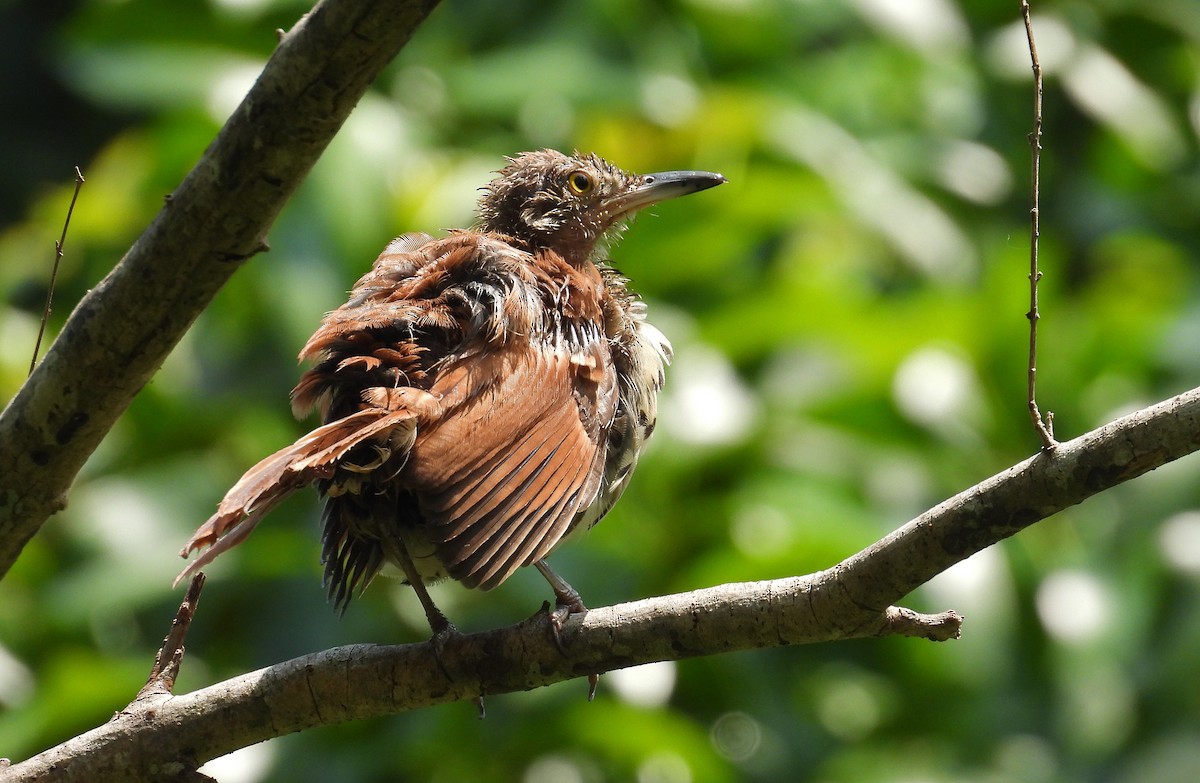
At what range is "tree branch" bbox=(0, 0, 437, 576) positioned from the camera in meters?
2.35

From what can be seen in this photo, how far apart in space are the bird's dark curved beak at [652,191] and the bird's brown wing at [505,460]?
1122 mm

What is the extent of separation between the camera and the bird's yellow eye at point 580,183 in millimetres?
4500

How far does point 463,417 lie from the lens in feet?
10.3

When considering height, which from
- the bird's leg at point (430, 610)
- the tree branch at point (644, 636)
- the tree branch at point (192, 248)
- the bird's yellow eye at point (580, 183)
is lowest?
the tree branch at point (644, 636)

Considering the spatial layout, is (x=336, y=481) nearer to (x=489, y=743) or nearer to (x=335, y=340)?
(x=335, y=340)

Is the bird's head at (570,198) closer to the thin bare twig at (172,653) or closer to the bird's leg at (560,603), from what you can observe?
the bird's leg at (560,603)

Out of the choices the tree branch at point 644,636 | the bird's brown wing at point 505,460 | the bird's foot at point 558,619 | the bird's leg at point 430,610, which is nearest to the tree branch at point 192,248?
the tree branch at point 644,636

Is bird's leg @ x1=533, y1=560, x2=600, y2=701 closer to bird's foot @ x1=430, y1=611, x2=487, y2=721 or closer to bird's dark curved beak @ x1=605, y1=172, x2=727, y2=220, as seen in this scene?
bird's foot @ x1=430, y1=611, x2=487, y2=721

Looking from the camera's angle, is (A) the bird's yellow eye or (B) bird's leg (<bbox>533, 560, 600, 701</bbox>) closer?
(B) bird's leg (<bbox>533, 560, 600, 701</bbox>)

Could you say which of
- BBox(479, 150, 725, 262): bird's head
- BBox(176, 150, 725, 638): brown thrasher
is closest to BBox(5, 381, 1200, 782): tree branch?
BBox(176, 150, 725, 638): brown thrasher

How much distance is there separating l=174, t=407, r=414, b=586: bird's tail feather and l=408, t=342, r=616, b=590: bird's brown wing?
14 cm

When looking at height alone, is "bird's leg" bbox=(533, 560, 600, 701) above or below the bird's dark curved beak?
below

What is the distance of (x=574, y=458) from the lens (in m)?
3.33

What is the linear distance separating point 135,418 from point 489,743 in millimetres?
2082
